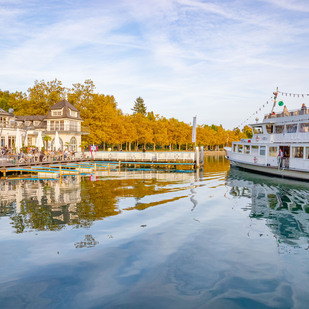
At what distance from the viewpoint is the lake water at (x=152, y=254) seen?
23.0ft

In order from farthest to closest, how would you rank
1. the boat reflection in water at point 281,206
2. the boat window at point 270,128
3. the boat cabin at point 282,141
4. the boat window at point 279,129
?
the boat window at point 270,128 < the boat window at point 279,129 < the boat cabin at point 282,141 < the boat reflection in water at point 281,206

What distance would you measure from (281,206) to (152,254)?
1042 centimetres

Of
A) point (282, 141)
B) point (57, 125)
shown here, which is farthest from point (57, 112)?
point (282, 141)

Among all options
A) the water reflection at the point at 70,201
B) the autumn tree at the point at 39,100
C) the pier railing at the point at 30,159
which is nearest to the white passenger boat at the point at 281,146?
the water reflection at the point at 70,201

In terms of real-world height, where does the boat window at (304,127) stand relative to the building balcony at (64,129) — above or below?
below

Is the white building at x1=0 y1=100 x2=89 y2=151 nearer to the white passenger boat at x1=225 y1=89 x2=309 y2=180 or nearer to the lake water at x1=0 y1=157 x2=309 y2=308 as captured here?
the white passenger boat at x1=225 y1=89 x2=309 y2=180

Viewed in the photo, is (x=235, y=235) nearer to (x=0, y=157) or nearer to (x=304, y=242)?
(x=304, y=242)

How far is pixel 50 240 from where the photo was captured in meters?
10.5

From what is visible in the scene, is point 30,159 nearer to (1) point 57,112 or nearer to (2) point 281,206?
(1) point 57,112

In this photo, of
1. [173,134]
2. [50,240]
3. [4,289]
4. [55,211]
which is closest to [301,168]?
[55,211]

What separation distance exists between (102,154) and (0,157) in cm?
1831

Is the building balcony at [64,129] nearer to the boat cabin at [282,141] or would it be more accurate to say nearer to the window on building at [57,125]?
the window on building at [57,125]

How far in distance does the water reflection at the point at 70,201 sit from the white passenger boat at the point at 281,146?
1161 cm

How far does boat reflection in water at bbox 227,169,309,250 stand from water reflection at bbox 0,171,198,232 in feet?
13.5
